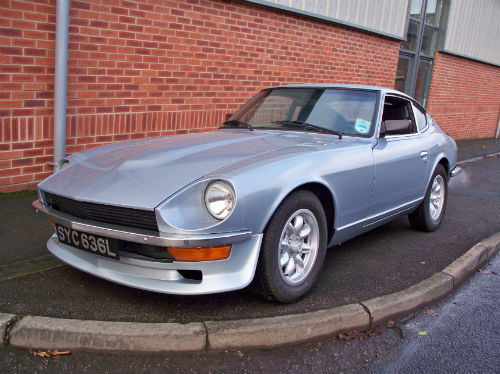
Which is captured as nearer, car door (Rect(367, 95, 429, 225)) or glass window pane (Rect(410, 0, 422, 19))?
car door (Rect(367, 95, 429, 225))

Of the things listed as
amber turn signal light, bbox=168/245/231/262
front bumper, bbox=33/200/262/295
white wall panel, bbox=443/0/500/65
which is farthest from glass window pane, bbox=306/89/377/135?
white wall panel, bbox=443/0/500/65

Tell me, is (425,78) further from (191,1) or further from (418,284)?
(418,284)

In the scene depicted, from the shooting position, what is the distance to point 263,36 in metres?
7.46

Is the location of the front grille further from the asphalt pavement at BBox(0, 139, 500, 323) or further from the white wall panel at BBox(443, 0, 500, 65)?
the white wall panel at BBox(443, 0, 500, 65)

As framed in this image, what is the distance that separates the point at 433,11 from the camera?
1282 centimetres

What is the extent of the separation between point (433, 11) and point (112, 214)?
12.4m

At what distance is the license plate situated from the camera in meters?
2.80

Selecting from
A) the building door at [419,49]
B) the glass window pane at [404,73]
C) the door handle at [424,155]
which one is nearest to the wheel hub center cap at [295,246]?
the door handle at [424,155]

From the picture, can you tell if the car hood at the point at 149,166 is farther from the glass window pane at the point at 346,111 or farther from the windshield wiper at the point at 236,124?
the windshield wiper at the point at 236,124

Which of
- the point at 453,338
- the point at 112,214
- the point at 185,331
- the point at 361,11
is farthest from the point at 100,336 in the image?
the point at 361,11

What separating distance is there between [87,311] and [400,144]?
2.96 metres

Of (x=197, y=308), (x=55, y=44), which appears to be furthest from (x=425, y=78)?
(x=197, y=308)

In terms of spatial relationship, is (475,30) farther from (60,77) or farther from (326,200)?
(326,200)

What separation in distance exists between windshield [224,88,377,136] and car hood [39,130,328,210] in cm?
Result: 29
